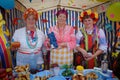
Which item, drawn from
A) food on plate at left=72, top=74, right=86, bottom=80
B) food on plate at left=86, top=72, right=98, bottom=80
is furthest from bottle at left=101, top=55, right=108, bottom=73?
food on plate at left=72, top=74, right=86, bottom=80

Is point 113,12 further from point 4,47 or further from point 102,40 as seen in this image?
point 4,47

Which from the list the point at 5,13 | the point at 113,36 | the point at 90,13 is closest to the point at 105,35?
the point at 113,36

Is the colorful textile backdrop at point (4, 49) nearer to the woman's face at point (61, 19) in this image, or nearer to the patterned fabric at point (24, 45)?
the patterned fabric at point (24, 45)

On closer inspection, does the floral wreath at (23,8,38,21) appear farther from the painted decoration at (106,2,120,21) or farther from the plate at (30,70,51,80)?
the painted decoration at (106,2,120,21)

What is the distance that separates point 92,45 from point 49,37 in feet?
1.50

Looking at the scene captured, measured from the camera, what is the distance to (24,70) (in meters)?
2.27

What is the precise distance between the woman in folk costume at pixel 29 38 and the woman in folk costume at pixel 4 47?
0.27 feet

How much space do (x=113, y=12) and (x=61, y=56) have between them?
2.32ft

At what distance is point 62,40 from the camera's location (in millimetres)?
2568

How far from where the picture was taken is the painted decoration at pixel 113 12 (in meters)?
2.57

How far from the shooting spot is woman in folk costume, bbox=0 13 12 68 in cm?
246

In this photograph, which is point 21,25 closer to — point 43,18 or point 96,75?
point 43,18

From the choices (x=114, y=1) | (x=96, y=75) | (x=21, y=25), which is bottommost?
(x=96, y=75)

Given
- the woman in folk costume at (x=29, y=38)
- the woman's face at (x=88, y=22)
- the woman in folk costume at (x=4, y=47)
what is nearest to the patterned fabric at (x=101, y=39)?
the woman's face at (x=88, y=22)
